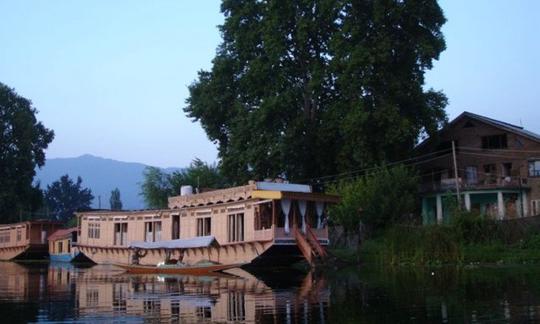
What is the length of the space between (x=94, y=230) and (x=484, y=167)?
3025 centimetres

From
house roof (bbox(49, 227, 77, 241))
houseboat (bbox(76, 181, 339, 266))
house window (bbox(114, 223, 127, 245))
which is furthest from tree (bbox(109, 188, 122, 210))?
houseboat (bbox(76, 181, 339, 266))

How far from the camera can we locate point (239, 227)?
35812mm

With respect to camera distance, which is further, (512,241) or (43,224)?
(43,224)

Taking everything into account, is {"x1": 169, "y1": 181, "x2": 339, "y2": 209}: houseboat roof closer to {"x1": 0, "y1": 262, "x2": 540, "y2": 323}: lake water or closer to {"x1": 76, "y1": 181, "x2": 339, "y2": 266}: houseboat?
{"x1": 76, "y1": 181, "x2": 339, "y2": 266}: houseboat

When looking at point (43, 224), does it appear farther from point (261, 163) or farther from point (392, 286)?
point (392, 286)

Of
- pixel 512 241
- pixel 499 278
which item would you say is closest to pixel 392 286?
pixel 499 278

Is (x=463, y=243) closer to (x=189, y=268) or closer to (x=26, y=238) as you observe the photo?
(x=189, y=268)

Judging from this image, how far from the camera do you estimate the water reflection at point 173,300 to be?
597 inches

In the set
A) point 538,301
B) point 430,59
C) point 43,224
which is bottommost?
point 538,301

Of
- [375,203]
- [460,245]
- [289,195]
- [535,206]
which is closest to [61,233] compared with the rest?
[375,203]

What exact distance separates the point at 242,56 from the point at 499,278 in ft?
97.0

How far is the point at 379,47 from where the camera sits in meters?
43.0

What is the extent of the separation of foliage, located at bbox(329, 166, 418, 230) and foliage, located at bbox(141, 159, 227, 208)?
22820 mm

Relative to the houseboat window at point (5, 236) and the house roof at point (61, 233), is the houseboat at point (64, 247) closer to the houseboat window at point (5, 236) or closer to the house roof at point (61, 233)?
the house roof at point (61, 233)
